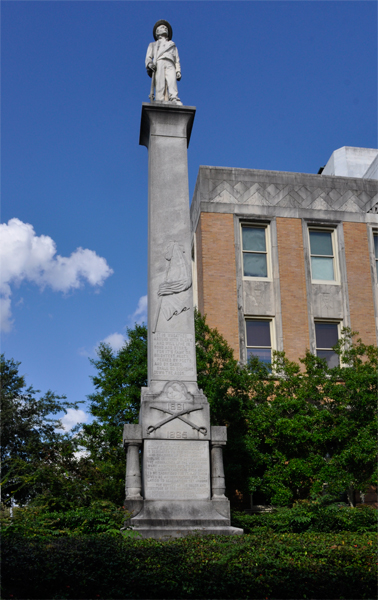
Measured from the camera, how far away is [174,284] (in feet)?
44.8

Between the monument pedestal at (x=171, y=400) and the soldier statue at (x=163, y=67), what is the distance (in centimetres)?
85

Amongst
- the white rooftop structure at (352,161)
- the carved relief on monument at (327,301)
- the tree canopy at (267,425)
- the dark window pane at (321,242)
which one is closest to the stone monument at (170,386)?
the tree canopy at (267,425)

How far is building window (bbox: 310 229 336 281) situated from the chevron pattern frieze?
1.18 metres

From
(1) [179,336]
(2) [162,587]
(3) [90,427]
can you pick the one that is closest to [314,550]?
(2) [162,587]

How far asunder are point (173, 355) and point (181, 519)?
3.40 m

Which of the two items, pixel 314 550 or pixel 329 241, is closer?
pixel 314 550

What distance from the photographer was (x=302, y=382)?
2025cm

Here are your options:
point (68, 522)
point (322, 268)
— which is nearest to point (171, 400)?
point (68, 522)

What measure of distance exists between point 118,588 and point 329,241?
2135 centimetres

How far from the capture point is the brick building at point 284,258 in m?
24.3

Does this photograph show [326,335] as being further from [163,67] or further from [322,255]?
[163,67]

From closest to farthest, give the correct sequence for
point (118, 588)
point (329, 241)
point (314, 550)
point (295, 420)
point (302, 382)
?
point (118, 588) < point (314, 550) < point (295, 420) < point (302, 382) < point (329, 241)

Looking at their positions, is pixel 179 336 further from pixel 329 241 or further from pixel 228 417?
pixel 329 241

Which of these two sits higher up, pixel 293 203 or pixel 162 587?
pixel 293 203
